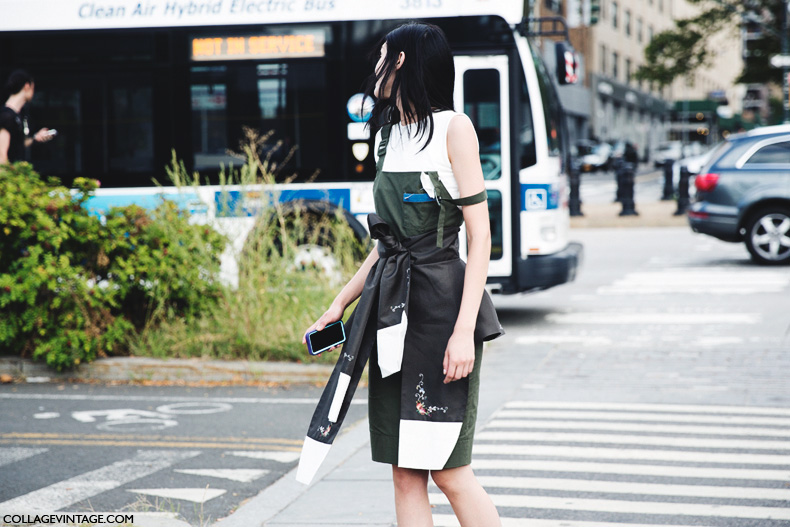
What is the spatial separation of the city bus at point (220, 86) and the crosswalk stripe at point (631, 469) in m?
4.69

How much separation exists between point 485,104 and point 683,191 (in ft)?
43.1

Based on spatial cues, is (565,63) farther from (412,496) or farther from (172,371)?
(412,496)

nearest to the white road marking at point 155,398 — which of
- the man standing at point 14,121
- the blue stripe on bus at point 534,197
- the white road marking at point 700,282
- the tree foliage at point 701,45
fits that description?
the man standing at point 14,121

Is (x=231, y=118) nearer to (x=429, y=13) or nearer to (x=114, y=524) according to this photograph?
(x=429, y=13)

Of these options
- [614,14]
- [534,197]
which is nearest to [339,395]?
[534,197]

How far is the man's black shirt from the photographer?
8391mm

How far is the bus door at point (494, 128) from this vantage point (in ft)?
31.2

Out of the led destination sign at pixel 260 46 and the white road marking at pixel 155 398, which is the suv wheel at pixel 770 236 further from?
the white road marking at pixel 155 398

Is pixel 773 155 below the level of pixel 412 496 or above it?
above

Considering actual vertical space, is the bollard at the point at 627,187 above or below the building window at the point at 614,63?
below

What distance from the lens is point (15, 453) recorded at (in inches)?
218

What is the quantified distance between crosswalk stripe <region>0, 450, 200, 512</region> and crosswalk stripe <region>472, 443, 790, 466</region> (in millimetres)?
1689

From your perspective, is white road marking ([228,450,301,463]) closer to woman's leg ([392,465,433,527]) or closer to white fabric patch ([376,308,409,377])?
woman's leg ([392,465,433,527])

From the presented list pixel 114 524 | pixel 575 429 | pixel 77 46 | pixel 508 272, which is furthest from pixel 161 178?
pixel 114 524
